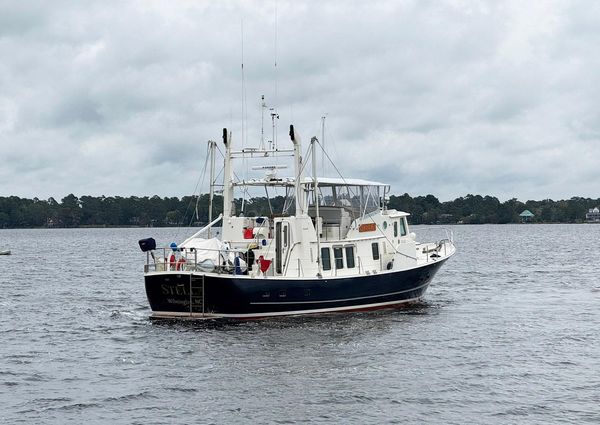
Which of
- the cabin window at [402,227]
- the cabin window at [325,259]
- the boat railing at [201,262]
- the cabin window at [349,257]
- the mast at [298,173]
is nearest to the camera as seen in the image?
the boat railing at [201,262]

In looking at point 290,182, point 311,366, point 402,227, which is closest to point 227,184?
point 290,182

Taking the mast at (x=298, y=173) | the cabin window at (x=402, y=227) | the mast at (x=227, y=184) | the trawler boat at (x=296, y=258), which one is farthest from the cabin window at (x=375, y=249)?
the mast at (x=227, y=184)

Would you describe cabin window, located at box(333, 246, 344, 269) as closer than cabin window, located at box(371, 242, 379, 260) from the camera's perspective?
Yes

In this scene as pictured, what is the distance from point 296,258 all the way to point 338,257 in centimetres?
217

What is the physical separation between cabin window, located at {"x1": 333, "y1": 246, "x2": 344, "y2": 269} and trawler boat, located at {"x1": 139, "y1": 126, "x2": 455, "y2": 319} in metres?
0.05

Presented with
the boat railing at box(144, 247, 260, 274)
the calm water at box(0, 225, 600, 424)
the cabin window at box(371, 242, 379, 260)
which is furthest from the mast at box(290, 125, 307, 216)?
the calm water at box(0, 225, 600, 424)

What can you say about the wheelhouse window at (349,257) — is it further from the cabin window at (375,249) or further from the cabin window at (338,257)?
the cabin window at (375,249)

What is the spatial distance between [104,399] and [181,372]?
3.48 metres

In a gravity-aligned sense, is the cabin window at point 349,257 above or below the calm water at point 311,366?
above

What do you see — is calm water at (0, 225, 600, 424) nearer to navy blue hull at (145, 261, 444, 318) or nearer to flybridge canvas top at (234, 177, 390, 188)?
navy blue hull at (145, 261, 444, 318)

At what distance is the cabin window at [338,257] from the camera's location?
123 ft

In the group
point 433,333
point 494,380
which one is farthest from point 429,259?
point 494,380

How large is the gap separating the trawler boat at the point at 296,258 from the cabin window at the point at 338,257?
54 mm

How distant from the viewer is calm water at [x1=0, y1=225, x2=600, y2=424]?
2267cm
